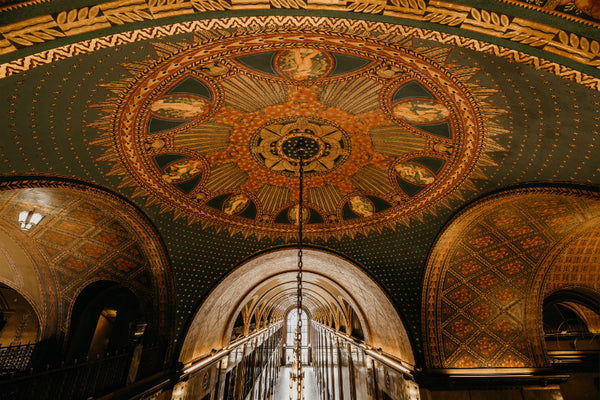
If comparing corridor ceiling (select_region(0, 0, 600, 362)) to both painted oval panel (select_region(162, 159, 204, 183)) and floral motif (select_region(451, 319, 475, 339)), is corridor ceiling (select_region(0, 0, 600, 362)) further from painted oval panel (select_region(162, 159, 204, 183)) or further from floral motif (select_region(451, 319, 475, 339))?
floral motif (select_region(451, 319, 475, 339))

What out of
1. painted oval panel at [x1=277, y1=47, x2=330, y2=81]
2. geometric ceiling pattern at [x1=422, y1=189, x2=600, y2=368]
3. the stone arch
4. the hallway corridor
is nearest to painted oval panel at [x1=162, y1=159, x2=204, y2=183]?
the stone arch

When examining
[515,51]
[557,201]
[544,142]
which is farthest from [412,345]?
[515,51]

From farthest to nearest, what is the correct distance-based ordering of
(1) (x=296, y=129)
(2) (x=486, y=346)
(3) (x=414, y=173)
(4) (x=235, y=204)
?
(2) (x=486, y=346)
(4) (x=235, y=204)
(3) (x=414, y=173)
(1) (x=296, y=129)

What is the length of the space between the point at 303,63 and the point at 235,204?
14.0 ft

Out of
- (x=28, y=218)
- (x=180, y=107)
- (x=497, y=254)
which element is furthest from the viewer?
(x=497, y=254)

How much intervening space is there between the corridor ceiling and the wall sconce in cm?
196

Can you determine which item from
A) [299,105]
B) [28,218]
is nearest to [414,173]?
[299,105]

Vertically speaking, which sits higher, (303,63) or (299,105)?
(299,105)

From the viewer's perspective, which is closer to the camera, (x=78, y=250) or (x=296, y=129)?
(x=296, y=129)

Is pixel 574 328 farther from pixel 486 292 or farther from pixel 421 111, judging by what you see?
pixel 421 111

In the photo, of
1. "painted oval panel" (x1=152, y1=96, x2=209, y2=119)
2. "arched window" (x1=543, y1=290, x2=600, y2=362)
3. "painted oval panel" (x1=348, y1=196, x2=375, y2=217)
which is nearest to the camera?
"painted oval panel" (x1=152, y1=96, x2=209, y2=119)

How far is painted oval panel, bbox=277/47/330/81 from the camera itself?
3.77 m

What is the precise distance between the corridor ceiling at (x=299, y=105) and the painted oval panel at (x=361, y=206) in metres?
0.04

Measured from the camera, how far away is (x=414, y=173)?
620 cm
